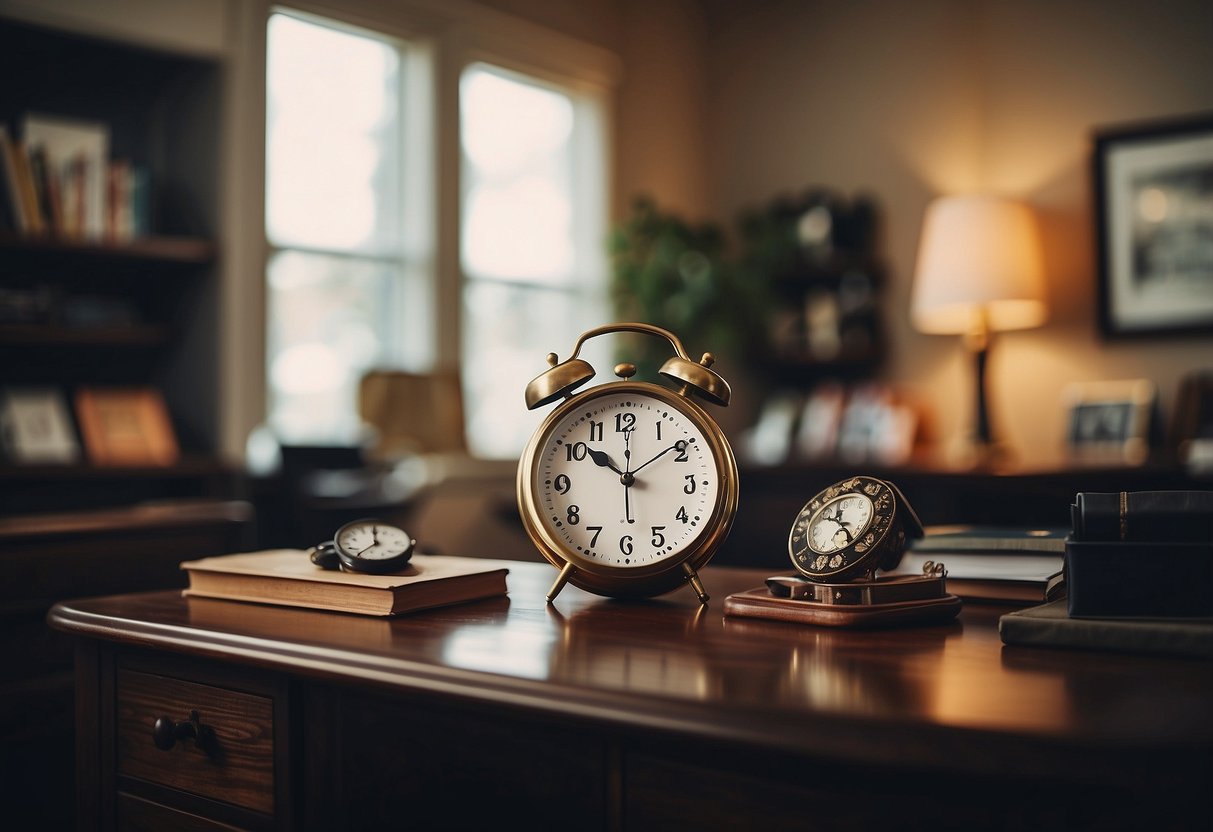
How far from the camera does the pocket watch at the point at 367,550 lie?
114 cm

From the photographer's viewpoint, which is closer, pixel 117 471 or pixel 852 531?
pixel 852 531

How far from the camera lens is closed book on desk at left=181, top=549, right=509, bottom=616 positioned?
1065 mm

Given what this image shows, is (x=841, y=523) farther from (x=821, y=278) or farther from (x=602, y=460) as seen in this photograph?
(x=821, y=278)

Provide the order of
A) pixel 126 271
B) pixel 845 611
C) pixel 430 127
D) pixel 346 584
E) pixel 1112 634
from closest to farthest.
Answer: pixel 1112 634 → pixel 845 611 → pixel 346 584 → pixel 126 271 → pixel 430 127

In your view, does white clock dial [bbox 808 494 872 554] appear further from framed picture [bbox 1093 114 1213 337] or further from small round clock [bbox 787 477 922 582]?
framed picture [bbox 1093 114 1213 337]

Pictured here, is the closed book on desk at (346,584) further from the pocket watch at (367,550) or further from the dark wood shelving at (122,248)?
the dark wood shelving at (122,248)

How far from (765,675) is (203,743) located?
592 millimetres

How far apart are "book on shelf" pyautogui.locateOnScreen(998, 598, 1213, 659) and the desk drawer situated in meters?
0.67

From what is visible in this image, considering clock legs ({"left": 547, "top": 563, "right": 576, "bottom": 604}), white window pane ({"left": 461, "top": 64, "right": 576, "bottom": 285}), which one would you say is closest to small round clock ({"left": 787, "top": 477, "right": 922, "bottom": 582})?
clock legs ({"left": 547, "top": 563, "right": 576, "bottom": 604})

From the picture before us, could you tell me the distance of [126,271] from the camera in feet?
12.0

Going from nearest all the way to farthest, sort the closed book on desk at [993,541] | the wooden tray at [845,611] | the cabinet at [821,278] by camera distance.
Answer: the wooden tray at [845,611]
the closed book on desk at [993,541]
the cabinet at [821,278]

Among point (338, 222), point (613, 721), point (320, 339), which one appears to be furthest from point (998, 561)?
point (338, 222)

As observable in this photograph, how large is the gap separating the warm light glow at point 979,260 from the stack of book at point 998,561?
3.23m

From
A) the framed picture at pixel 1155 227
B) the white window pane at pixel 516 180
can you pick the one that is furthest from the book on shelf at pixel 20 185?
the framed picture at pixel 1155 227
